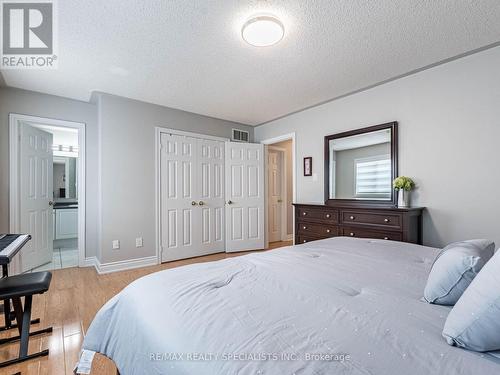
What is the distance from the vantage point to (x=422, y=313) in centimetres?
81

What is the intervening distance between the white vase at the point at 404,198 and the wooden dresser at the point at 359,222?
16cm

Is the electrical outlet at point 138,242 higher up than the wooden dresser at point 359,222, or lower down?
lower down

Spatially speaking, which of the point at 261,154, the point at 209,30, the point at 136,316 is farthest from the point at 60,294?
the point at 261,154

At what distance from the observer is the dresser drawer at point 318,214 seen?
3.10m

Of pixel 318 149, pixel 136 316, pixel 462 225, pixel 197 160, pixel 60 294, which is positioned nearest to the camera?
pixel 136 316

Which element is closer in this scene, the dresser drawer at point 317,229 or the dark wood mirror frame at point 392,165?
the dark wood mirror frame at point 392,165

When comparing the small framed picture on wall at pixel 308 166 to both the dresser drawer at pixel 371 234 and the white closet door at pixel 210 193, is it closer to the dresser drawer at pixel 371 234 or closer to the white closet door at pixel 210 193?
the dresser drawer at pixel 371 234

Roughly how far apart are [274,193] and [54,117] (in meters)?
3.95

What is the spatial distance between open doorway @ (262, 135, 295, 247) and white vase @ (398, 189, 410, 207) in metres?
2.65

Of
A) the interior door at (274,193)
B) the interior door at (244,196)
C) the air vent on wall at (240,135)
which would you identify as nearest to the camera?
the interior door at (244,196)

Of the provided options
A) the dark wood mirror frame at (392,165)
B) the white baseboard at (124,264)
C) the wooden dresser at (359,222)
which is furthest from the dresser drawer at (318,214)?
the white baseboard at (124,264)

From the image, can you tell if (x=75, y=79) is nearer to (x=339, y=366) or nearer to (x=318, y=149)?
(x=318, y=149)

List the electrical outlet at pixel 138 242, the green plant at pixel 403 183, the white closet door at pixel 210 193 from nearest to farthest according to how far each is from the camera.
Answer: the green plant at pixel 403 183 → the electrical outlet at pixel 138 242 → the white closet door at pixel 210 193

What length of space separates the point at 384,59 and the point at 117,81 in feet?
9.68
